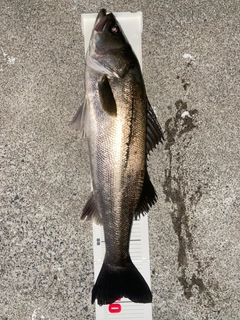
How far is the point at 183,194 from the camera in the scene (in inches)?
92.0

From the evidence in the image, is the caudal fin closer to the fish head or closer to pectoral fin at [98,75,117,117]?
pectoral fin at [98,75,117,117]

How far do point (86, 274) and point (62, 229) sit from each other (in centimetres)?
29

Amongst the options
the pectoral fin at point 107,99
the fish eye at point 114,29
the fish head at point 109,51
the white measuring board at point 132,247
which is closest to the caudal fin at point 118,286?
the white measuring board at point 132,247

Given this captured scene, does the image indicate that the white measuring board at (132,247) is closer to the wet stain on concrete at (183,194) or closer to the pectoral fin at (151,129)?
the wet stain on concrete at (183,194)

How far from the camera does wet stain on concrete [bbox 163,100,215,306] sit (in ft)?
7.54

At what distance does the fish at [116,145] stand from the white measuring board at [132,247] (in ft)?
0.68

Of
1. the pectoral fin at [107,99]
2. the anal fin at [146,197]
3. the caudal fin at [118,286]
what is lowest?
the caudal fin at [118,286]

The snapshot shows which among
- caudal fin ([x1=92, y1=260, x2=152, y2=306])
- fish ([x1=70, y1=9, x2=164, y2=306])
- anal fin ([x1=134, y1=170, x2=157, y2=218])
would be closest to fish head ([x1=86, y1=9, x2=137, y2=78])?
fish ([x1=70, y1=9, x2=164, y2=306])

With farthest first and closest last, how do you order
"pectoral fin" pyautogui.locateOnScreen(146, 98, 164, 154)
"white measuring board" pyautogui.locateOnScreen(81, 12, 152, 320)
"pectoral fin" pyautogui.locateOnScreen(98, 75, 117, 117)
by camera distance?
"white measuring board" pyautogui.locateOnScreen(81, 12, 152, 320) < "pectoral fin" pyautogui.locateOnScreen(146, 98, 164, 154) < "pectoral fin" pyautogui.locateOnScreen(98, 75, 117, 117)

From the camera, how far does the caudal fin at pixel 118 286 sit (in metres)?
2.00

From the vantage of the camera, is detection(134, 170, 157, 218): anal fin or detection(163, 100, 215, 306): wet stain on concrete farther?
detection(163, 100, 215, 306): wet stain on concrete

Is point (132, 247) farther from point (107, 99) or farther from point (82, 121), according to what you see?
point (107, 99)

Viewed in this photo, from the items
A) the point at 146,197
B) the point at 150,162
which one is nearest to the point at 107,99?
the point at 146,197

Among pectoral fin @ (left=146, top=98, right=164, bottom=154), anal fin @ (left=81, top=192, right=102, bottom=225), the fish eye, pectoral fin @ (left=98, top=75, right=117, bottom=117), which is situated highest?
the fish eye
